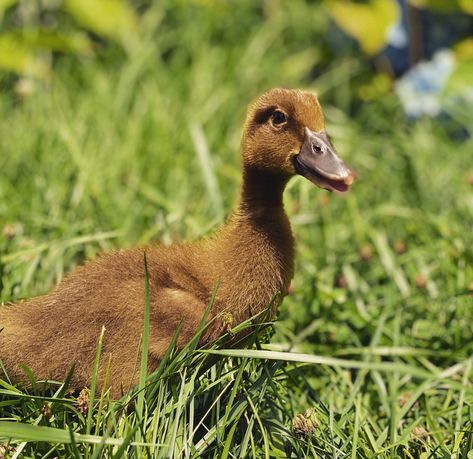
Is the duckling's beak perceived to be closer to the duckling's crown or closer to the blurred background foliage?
the duckling's crown

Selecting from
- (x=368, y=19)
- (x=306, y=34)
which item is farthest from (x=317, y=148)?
(x=306, y=34)

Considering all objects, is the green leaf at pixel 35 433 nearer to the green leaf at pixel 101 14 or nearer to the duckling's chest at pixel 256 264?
the duckling's chest at pixel 256 264

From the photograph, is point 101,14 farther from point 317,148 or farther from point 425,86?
point 317,148

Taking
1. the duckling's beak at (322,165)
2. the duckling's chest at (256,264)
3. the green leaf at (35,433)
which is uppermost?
the duckling's beak at (322,165)

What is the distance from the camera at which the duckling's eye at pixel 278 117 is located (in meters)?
2.19

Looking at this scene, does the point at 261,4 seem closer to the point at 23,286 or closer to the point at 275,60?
the point at 275,60

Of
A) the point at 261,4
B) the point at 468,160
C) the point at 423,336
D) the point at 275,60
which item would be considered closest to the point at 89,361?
the point at 423,336

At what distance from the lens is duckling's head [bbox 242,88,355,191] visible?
6.95 ft

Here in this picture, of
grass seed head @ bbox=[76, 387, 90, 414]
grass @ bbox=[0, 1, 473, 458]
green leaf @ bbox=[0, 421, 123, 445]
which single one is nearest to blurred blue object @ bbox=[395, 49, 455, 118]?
grass @ bbox=[0, 1, 473, 458]

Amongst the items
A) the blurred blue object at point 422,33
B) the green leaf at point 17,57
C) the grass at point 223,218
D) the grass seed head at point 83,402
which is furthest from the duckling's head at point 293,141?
the blurred blue object at point 422,33

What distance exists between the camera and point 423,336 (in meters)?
2.80

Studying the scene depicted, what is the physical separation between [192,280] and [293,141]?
41cm

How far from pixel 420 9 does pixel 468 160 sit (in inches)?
44.1

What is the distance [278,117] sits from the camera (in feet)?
7.21
